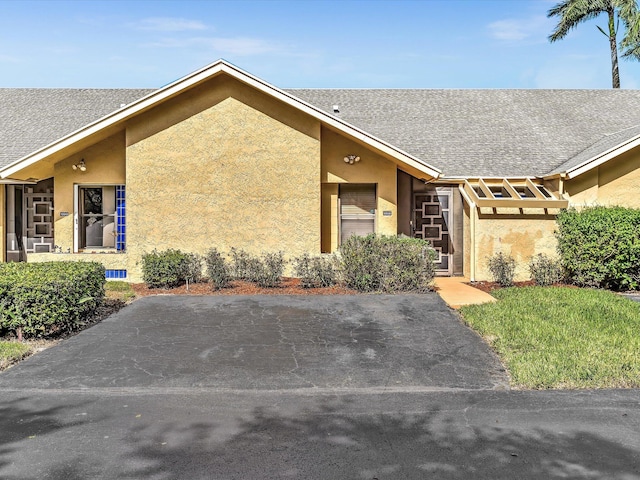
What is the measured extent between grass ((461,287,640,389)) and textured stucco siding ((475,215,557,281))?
80.3 inches

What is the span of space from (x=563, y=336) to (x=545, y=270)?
5580 mm

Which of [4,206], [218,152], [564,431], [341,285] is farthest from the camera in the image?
[4,206]

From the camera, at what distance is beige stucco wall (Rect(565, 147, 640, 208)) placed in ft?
45.6

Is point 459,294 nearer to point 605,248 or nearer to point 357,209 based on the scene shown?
point 605,248

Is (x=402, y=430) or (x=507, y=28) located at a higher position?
(x=507, y=28)

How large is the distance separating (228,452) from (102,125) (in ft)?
34.9

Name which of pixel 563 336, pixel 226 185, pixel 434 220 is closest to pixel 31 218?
pixel 226 185

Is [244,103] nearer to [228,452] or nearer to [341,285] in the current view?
[341,285]

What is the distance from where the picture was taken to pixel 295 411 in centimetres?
529

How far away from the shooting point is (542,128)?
17.6 metres

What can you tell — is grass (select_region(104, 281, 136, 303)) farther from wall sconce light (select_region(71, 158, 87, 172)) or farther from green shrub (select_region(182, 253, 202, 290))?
wall sconce light (select_region(71, 158, 87, 172))

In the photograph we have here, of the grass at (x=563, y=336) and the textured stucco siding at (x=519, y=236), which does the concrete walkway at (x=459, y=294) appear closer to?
the grass at (x=563, y=336)

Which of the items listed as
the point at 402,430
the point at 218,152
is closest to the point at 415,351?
the point at 402,430

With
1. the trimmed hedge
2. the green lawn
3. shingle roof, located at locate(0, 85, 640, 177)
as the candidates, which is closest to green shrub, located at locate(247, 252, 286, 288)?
the trimmed hedge
